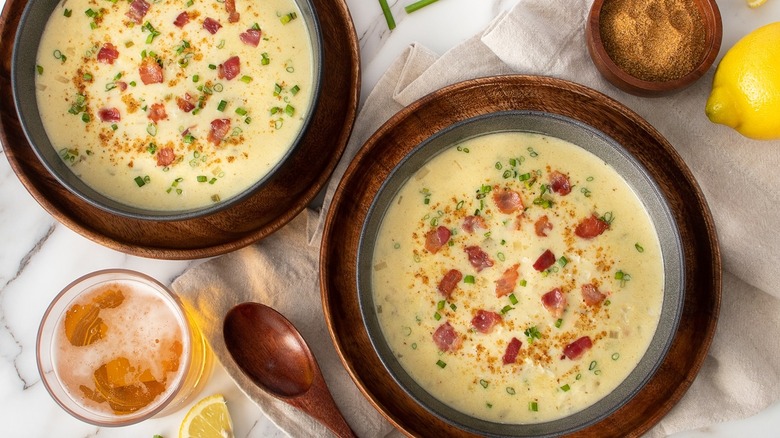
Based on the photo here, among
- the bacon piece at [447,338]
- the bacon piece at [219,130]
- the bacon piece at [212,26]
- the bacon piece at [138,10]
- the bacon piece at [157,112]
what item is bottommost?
the bacon piece at [447,338]

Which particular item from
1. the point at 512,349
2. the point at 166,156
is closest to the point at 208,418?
the point at 166,156

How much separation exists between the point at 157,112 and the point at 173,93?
99 mm

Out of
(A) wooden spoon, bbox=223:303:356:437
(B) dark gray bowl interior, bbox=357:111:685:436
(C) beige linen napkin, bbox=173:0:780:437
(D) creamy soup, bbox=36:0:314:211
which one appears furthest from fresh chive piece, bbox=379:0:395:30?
(A) wooden spoon, bbox=223:303:356:437

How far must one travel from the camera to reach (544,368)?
9.21 ft

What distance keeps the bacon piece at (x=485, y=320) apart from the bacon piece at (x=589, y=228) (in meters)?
0.42

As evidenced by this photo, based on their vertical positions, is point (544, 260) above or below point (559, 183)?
below

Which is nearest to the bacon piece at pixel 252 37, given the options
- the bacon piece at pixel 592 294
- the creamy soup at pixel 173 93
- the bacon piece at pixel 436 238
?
the creamy soup at pixel 173 93

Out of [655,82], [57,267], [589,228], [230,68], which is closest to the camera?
[589,228]

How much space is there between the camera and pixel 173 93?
3041mm

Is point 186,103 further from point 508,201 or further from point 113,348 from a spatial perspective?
point 508,201

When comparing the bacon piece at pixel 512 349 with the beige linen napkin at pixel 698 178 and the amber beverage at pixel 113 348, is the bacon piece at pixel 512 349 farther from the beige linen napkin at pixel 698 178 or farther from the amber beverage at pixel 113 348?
the amber beverage at pixel 113 348

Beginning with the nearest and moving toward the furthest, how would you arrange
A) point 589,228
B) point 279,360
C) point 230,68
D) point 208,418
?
point 589,228
point 230,68
point 279,360
point 208,418

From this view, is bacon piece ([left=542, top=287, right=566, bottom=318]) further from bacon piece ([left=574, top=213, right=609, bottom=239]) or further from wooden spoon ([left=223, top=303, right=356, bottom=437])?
wooden spoon ([left=223, top=303, right=356, bottom=437])

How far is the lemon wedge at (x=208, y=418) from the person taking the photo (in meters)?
3.27
